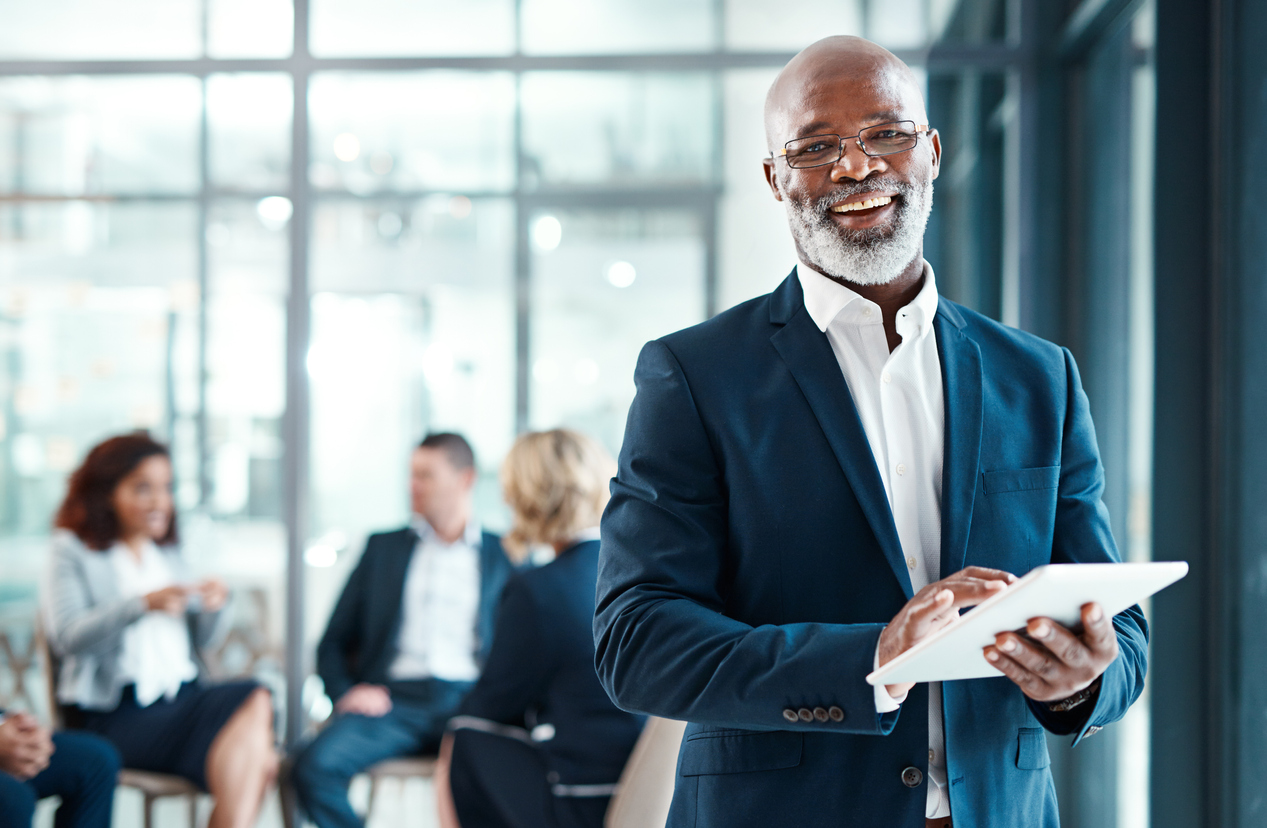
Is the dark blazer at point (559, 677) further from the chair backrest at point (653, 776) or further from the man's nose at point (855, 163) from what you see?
the man's nose at point (855, 163)

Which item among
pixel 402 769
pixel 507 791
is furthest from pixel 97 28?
pixel 507 791

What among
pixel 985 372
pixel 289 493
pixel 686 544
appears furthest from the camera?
pixel 289 493

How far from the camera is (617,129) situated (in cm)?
439

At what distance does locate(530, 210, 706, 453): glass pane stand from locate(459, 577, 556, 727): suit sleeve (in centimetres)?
171

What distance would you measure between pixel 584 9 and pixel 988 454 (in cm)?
366

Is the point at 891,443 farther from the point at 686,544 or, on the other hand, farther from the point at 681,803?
the point at 681,803

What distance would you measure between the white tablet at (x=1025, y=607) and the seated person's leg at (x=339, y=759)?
2.79 metres

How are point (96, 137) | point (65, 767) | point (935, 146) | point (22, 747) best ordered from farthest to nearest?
point (96, 137)
point (65, 767)
point (22, 747)
point (935, 146)

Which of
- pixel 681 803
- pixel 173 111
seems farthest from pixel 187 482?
pixel 681 803

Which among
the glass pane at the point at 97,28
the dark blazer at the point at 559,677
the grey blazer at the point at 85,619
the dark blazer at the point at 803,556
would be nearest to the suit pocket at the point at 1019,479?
the dark blazer at the point at 803,556

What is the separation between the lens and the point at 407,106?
4.43 m

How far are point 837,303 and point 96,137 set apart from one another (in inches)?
173

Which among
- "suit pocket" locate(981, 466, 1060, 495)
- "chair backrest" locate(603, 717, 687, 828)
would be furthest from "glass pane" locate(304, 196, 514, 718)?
"suit pocket" locate(981, 466, 1060, 495)

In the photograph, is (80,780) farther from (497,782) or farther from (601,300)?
(601,300)
